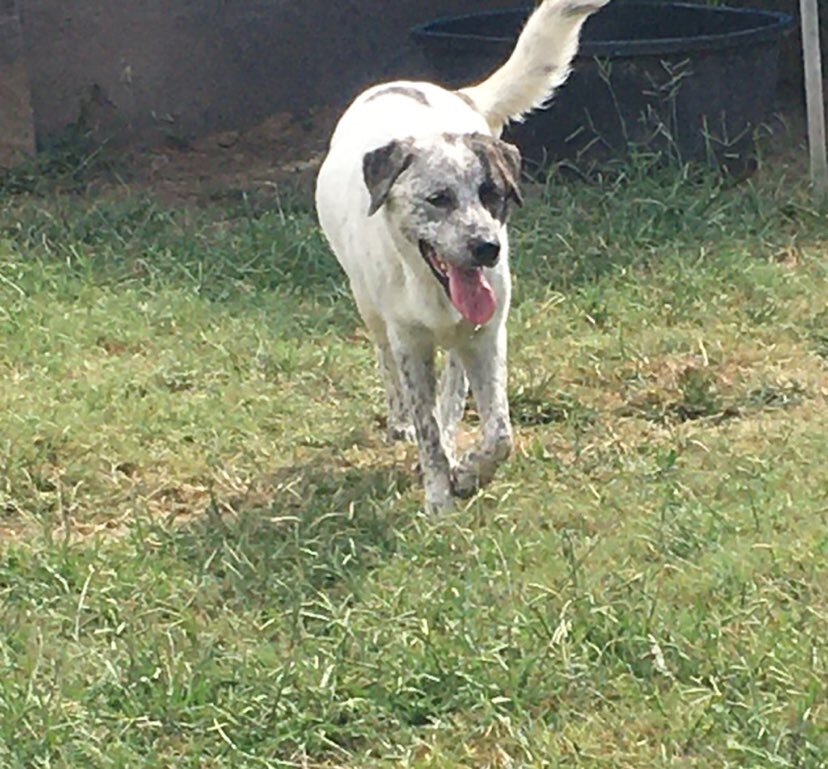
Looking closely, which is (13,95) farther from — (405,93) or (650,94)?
(405,93)

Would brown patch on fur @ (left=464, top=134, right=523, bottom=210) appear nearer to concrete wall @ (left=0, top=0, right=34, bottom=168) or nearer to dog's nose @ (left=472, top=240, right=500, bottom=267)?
dog's nose @ (left=472, top=240, right=500, bottom=267)

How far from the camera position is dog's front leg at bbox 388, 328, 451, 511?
4.84 m

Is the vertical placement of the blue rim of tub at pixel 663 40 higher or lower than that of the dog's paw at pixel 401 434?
lower

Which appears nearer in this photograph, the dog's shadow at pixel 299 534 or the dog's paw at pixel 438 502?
the dog's shadow at pixel 299 534

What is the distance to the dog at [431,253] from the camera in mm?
4566

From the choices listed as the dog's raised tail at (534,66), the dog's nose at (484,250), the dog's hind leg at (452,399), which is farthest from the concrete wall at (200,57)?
Answer: the dog's nose at (484,250)

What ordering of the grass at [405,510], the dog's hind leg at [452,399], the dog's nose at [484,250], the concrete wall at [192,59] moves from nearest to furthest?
the grass at [405,510] < the dog's nose at [484,250] < the dog's hind leg at [452,399] < the concrete wall at [192,59]

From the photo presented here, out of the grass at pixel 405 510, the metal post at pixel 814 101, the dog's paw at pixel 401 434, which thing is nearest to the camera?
the grass at pixel 405 510

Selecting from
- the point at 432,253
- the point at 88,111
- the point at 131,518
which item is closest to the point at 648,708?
the point at 432,253

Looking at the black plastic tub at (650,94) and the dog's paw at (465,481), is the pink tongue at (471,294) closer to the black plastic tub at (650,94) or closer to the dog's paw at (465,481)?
the dog's paw at (465,481)

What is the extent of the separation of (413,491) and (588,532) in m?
0.63

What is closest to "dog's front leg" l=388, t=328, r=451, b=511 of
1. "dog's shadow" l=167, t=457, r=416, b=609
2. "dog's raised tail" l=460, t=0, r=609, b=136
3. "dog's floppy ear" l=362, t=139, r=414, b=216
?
"dog's shadow" l=167, t=457, r=416, b=609

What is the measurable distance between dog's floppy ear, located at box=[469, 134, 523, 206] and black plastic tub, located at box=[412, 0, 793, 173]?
3.09m

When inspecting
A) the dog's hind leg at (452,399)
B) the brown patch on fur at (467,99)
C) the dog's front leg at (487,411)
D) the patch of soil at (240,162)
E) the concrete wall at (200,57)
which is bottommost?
the patch of soil at (240,162)
